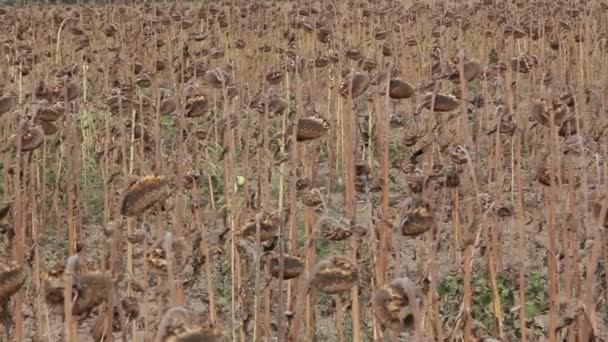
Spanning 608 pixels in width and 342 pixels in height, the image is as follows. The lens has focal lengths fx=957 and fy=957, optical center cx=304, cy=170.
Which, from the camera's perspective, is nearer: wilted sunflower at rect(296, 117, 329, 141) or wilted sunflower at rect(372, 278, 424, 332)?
wilted sunflower at rect(372, 278, 424, 332)

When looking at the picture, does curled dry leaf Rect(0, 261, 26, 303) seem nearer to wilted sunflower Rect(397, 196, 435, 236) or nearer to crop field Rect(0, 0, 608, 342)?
crop field Rect(0, 0, 608, 342)

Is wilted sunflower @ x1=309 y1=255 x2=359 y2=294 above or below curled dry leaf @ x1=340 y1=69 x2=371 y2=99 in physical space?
below

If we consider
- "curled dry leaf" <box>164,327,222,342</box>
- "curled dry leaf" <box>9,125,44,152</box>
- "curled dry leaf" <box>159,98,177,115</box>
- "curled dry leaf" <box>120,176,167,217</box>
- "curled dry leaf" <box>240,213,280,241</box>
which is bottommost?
"curled dry leaf" <box>164,327,222,342</box>

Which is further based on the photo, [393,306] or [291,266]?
[291,266]

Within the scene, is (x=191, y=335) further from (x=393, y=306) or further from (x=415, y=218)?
(x=415, y=218)

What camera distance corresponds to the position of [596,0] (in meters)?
11.4

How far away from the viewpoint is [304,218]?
3357 mm

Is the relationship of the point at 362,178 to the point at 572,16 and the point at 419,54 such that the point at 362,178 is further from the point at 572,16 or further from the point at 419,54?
the point at 572,16

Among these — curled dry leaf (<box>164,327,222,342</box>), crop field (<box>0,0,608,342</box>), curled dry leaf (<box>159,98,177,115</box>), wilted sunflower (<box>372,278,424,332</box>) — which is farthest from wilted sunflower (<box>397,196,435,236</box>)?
curled dry leaf (<box>159,98,177,115</box>)

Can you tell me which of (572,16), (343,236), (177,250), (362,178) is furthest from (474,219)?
(572,16)

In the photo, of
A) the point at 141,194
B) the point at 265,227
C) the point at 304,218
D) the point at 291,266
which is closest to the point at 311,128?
the point at 265,227

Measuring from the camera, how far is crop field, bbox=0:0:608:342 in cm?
177

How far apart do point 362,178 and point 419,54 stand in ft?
14.8

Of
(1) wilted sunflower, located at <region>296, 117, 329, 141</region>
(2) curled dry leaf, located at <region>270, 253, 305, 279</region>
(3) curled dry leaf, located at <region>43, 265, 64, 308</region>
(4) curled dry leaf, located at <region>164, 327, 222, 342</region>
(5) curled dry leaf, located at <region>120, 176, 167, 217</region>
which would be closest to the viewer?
(4) curled dry leaf, located at <region>164, 327, 222, 342</region>
